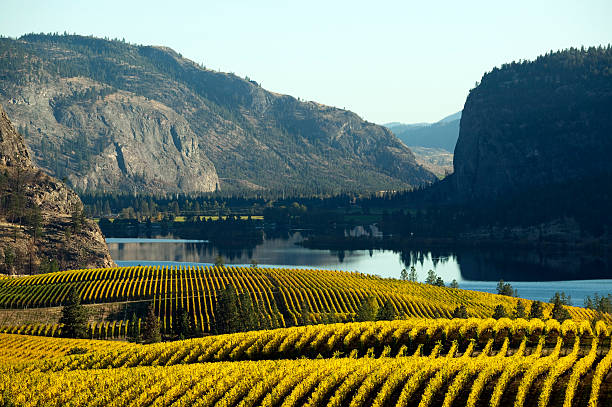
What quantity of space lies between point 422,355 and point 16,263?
166 m

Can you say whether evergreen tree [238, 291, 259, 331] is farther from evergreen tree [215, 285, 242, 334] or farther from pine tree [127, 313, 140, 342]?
pine tree [127, 313, 140, 342]

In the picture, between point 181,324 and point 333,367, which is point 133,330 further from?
point 333,367

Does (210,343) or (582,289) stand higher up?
(210,343)

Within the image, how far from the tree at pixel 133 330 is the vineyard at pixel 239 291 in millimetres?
1376

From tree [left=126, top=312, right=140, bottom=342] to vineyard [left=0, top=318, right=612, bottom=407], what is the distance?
122ft

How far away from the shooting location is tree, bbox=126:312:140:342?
11156 cm

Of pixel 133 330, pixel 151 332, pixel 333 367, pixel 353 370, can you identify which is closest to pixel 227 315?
pixel 151 332

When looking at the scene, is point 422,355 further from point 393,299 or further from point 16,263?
point 16,263

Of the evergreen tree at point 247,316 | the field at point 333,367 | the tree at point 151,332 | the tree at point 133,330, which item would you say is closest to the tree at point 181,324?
the field at point 333,367

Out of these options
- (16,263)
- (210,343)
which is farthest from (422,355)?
(16,263)

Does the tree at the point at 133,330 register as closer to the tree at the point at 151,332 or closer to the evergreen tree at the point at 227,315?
the tree at the point at 151,332

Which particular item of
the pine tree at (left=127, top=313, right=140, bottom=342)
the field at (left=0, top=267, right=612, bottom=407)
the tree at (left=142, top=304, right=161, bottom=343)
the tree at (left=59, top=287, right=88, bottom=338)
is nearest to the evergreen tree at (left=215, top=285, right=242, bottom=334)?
the field at (left=0, top=267, right=612, bottom=407)

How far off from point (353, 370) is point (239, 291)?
284ft

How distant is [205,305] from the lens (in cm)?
13075
